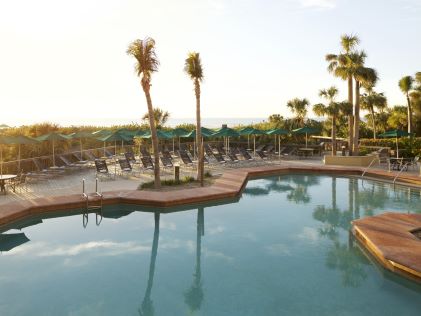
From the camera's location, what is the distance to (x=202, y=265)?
7035 millimetres

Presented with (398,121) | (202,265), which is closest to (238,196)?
(202,265)

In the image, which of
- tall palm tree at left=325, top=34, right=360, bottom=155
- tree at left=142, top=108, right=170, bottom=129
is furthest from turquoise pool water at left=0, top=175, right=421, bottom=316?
tree at left=142, top=108, right=170, bottom=129

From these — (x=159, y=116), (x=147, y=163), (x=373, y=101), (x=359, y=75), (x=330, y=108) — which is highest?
(x=373, y=101)

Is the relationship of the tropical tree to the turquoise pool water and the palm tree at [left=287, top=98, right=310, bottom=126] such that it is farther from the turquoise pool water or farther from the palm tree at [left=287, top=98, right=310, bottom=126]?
the turquoise pool water

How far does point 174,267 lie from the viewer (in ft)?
22.9

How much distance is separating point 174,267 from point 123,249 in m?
1.51

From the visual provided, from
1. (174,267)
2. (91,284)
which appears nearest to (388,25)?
(174,267)

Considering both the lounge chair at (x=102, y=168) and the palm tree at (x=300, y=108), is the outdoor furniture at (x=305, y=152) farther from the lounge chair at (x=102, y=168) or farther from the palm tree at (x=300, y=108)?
the lounge chair at (x=102, y=168)

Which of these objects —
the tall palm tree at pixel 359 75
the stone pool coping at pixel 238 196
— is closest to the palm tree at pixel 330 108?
the tall palm tree at pixel 359 75

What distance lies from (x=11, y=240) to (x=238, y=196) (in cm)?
702

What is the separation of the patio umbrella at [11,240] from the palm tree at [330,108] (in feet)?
52.1

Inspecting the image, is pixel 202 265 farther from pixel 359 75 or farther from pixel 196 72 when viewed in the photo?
pixel 359 75

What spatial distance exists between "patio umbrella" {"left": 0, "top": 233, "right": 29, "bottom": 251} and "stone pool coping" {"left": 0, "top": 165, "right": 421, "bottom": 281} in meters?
0.52

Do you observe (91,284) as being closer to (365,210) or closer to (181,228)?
(181,228)
